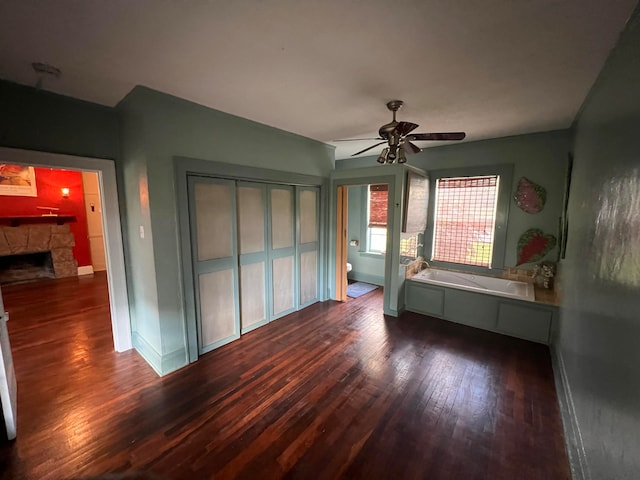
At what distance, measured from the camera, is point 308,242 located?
4000 millimetres

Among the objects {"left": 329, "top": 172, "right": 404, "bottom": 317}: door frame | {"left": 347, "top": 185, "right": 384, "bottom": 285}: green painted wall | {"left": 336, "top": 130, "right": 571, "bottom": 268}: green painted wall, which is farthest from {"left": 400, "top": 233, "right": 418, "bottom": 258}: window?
{"left": 336, "top": 130, "right": 571, "bottom": 268}: green painted wall

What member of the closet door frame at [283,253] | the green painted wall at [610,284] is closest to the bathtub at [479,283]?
the green painted wall at [610,284]

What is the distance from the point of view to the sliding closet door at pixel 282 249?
3465 mm

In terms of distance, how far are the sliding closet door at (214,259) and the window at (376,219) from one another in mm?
3087

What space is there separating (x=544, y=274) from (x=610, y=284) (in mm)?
2661

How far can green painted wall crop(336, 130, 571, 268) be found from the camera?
331 centimetres

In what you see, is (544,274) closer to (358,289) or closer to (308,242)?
(358,289)

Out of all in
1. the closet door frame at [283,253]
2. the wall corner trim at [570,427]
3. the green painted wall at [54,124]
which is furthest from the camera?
the closet door frame at [283,253]

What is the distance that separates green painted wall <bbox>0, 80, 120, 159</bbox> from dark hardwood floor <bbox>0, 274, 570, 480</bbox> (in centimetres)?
A: 210

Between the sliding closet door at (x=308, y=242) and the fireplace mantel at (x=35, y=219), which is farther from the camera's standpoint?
the fireplace mantel at (x=35, y=219)

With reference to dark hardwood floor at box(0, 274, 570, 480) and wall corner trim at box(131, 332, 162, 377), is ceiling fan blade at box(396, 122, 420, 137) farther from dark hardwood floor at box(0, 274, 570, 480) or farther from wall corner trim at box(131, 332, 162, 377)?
wall corner trim at box(131, 332, 162, 377)

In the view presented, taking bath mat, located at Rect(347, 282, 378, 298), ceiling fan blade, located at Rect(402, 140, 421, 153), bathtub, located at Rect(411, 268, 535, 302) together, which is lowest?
bath mat, located at Rect(347, 282, 378, 298)

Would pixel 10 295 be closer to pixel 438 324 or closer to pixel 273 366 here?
pixel 273 366

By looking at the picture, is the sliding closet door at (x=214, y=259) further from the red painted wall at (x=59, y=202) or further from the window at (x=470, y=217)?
the red painted wall at (x=59, y=202)
